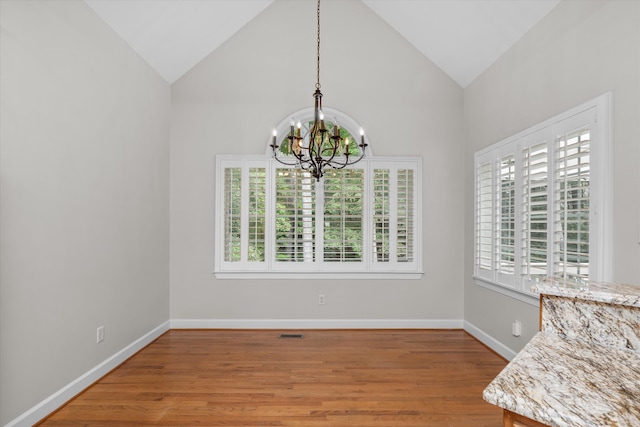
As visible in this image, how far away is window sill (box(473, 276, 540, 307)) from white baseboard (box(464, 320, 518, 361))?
52 centimetres

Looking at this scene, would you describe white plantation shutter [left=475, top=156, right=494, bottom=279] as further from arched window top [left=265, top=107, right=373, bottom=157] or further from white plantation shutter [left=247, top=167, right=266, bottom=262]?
white plantation shutter [left=247, top=167, right=266, bottom=262]

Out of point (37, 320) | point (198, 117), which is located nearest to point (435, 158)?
point (198, 117)

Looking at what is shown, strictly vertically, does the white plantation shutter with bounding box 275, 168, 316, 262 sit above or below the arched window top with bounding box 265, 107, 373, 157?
below

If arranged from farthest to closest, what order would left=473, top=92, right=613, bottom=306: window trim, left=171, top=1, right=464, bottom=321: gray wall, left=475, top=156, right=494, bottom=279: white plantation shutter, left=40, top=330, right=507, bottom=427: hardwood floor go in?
1. left=171, top=1, right=464, bottom=321: gray wall
2. left=475, top=156, right=494, bottom=279: white plantation shutter
3. left=40, top=330, right=507, bottom=427: hardwood floor
4. left=473, top=92, right=613, bottom=306: window trim

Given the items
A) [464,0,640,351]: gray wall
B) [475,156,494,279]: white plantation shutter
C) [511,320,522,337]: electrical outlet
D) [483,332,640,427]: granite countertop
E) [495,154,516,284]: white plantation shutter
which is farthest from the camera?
[475,156,494,279]: white plantation shutter

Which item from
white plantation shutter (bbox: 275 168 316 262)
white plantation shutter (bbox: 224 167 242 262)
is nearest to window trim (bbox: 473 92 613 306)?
white plantation shutter (bbox: 275 168 316 262)

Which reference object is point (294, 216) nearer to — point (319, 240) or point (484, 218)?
point (319, 240)

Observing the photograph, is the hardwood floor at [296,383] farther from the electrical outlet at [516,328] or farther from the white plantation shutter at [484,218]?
the white plantation shutter at [484,218]

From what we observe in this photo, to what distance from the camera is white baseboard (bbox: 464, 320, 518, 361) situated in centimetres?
336

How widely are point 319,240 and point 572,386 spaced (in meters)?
3.44

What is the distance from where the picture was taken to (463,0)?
3209 millimetres

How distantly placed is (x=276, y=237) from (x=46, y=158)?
7.97 feet

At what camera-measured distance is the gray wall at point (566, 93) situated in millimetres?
2133

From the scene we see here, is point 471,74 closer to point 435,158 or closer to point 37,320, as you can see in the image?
point 435,158
